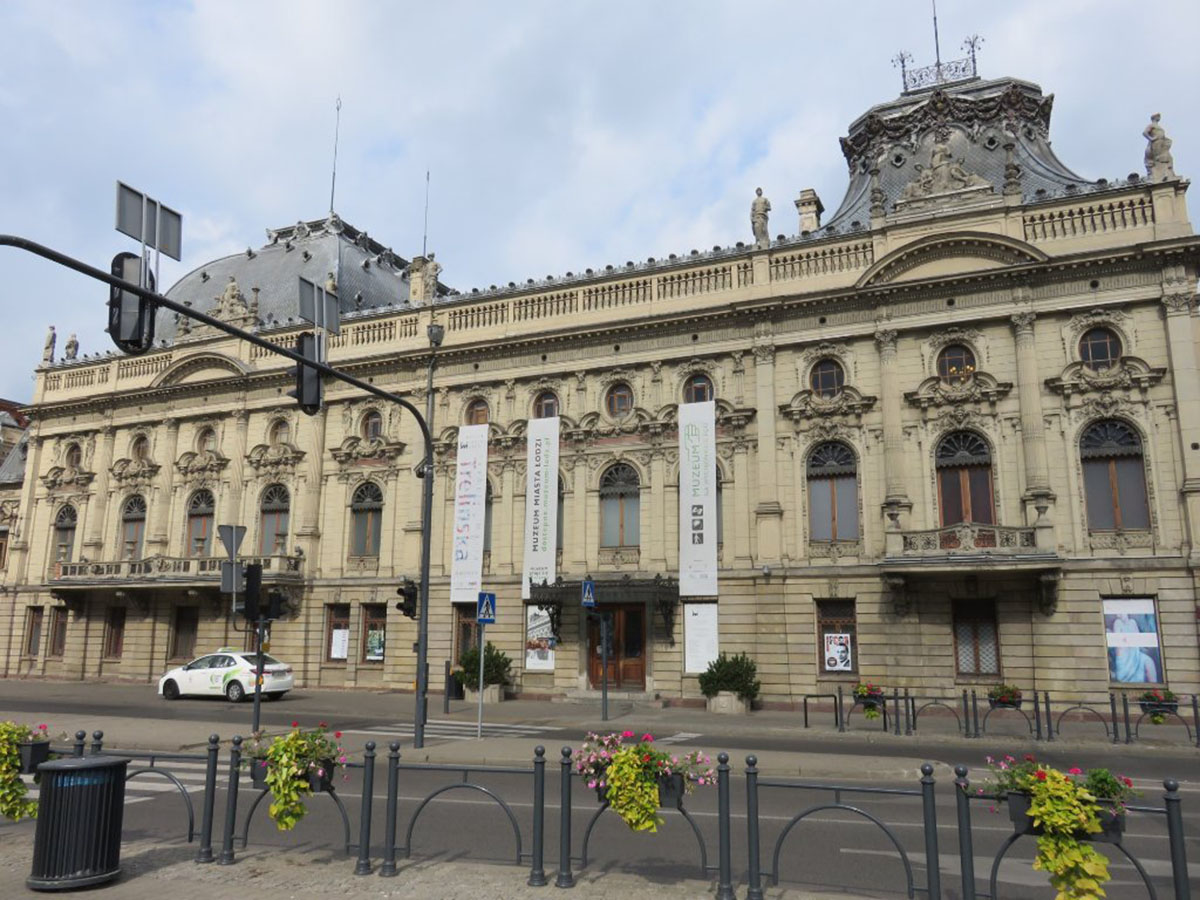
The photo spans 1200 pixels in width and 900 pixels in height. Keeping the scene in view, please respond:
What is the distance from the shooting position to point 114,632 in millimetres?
39188

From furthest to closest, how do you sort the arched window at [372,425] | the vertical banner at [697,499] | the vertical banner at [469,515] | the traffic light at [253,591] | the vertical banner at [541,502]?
the arched window at [372,425]
the vertical banner at [469,515]
the vertical banner at [541,502]
the vertical banner at [697,499]
the traffic light at [253,591]

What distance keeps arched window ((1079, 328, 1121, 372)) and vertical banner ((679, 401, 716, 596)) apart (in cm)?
1098

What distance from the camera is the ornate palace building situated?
24.8m

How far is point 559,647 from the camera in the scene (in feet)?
98.4

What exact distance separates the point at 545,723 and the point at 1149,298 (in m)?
20.5

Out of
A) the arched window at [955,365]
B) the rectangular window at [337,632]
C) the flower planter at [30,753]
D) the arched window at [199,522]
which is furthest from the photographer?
the arched window at [199,522]

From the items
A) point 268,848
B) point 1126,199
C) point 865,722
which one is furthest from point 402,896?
point 1126,199

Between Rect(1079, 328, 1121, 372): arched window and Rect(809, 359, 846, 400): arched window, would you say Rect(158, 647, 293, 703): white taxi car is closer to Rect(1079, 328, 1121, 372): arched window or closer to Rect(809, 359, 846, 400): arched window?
Rect(809, 359, 846, 400): arched window

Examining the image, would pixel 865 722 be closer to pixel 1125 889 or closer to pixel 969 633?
pixel 969 633

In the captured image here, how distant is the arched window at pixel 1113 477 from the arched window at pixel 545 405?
→ 16998mm

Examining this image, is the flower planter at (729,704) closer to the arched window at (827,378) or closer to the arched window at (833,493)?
the arched window at (833,493)

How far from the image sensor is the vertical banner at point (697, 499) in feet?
92.5

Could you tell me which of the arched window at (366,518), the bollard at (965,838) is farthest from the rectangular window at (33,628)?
the bollard at (965,838)

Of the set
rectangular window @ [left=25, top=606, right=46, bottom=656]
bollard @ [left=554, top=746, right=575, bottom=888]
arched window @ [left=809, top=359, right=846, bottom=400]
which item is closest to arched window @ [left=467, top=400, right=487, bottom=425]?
arched window @ [left=809, top=359, right=846, bottom=400]
